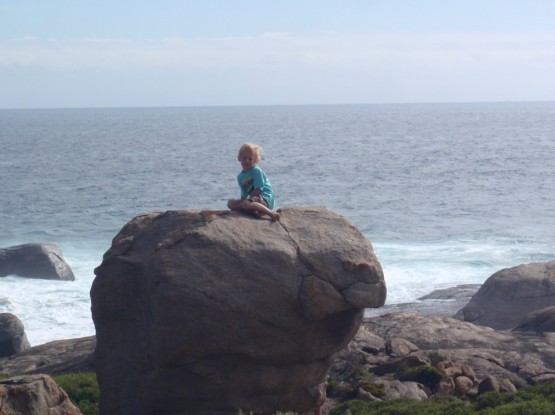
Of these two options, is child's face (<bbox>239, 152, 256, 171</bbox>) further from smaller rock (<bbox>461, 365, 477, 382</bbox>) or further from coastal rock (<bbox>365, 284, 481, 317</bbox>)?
coastal rock (<bbox>365, 284, 481, 317</bbox>)

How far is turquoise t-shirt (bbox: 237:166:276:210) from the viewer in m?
11.2

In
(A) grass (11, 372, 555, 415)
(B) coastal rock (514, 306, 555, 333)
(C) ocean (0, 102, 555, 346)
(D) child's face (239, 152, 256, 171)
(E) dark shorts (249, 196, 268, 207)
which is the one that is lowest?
(C) ocean (0, 102, 555, 346)

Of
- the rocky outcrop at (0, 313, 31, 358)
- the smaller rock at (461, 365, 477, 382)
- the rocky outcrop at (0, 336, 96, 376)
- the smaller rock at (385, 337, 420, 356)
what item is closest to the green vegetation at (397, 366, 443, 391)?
the smaller rock at (461, 365, 477, 382)

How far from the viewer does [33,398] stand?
1008cm

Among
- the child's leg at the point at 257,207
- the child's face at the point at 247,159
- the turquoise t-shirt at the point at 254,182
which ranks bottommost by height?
the child's leg at the point at 257,207

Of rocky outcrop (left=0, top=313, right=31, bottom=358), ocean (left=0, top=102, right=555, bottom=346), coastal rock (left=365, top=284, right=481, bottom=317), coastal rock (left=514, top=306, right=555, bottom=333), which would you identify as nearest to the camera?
coastal rock (left=514, top=306, right=555, bottom=333)

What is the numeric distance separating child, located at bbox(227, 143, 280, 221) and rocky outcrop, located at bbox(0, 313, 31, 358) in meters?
12.3

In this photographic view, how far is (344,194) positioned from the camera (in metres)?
55.6

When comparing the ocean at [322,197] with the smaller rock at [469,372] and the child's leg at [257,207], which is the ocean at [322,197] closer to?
the smaller rock at [469,372]

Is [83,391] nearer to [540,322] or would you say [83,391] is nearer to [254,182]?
[254,182]

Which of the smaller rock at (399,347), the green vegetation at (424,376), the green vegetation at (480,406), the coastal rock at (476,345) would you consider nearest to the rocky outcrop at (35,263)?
the coastal rock at (476,345)

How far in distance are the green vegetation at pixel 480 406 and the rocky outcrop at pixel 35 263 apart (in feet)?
73.7

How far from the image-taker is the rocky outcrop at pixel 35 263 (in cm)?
3350

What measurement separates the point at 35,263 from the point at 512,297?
1898cm
